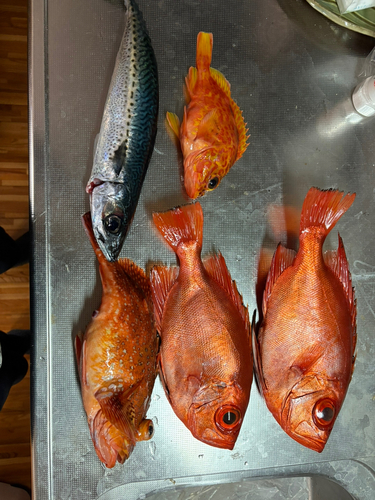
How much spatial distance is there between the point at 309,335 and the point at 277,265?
0.93ft

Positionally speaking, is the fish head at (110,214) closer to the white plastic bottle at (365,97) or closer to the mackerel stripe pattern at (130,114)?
the mackerel stripe pattern at (130,114)

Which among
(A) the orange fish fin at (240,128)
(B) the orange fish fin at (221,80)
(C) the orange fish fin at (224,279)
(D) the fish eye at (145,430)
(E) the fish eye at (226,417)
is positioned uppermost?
(B) the orange fish fin at (221,80)

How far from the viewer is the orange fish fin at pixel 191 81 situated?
132 centimetres

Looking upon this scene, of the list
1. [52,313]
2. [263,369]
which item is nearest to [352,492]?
[263,369]

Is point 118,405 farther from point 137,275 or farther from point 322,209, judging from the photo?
point 322,209

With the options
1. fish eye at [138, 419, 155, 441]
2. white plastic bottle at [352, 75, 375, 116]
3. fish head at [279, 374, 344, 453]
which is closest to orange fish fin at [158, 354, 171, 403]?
fish eye at [138, 419, 155, 441]

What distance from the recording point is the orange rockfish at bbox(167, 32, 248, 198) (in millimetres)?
1212

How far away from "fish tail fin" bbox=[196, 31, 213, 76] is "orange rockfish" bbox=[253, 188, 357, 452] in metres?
0.61

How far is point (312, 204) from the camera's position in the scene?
1322 mm

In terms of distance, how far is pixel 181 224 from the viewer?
4.25ft

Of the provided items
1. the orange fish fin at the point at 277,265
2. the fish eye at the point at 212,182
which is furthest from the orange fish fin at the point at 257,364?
the fish eye at the point at 212,182

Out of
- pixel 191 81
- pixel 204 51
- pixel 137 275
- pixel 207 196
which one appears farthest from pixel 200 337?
pixel 204 51

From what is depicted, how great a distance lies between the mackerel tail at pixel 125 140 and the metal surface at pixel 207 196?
0.49 feet

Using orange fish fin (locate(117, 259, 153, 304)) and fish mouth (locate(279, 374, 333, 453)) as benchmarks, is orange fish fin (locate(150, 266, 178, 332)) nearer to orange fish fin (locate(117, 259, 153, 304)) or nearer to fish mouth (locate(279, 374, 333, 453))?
orange fish fin (locate(117, 259, 153, 304))
